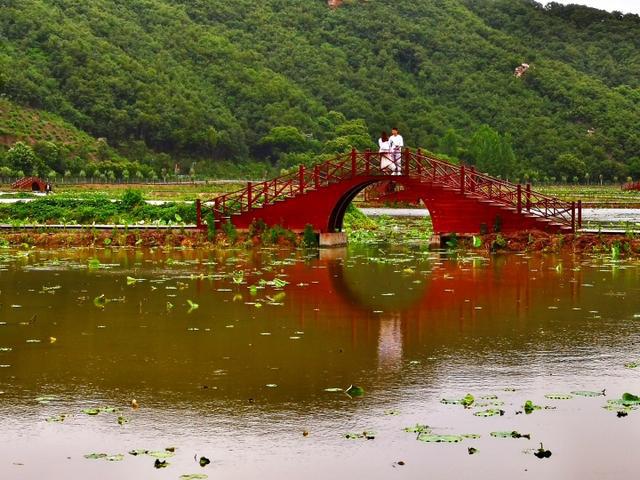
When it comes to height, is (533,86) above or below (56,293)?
above

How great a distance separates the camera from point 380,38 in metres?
140

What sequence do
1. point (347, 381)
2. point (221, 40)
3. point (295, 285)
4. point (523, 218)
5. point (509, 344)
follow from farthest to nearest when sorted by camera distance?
point (221, 40) < point (523, 218) < point (295, 285) < point (509, 344) < point (347, 381)

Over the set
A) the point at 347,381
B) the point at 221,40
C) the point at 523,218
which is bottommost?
the point at 347,381

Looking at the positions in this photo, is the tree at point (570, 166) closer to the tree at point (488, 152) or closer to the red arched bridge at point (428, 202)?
the tree at point (488, 152)

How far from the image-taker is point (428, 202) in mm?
29891

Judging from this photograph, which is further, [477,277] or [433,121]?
[433,121]

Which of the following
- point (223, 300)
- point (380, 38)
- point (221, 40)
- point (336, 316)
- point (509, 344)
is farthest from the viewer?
point (380, 38)

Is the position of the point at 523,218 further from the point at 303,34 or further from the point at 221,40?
the point at 303,34

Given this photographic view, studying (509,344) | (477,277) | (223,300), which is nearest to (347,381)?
(509,344)

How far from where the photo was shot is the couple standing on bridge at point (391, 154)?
3005 centimetres

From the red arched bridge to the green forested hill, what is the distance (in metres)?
68.2

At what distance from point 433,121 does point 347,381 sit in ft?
348

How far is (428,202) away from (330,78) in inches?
3965

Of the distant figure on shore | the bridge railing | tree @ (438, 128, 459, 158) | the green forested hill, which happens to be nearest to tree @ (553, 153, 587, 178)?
the green forested hill
